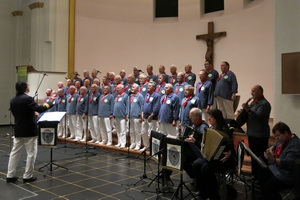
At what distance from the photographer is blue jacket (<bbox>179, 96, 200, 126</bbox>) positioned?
258 inches

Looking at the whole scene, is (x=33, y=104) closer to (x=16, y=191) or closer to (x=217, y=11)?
(x=16, y=191)

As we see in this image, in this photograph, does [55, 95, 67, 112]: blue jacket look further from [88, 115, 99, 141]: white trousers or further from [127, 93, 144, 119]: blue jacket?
[127, 93, 144, 119]: blue jacket

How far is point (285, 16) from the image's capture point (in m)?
5.73

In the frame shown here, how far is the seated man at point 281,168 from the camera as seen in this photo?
3.78 m

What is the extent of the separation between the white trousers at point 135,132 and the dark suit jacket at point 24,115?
10.2 feet

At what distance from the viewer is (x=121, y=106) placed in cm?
851

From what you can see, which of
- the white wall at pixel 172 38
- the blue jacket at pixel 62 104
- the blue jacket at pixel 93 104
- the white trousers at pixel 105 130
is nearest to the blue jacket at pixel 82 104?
the blue jacket at pixel 93 104

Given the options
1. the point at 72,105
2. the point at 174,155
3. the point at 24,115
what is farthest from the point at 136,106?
the point at 174,155

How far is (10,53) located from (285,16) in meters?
13.0

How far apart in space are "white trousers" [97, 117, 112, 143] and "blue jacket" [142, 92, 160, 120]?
5.13 feet

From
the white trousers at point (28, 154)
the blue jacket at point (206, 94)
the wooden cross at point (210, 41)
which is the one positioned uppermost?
the wooden cross at point (210, 41)

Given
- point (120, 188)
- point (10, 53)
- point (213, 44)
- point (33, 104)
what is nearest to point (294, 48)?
point (120, 188)

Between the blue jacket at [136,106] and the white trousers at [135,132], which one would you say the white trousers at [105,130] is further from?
the blue jacket at [136,106]

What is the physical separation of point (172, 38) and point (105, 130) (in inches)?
225
